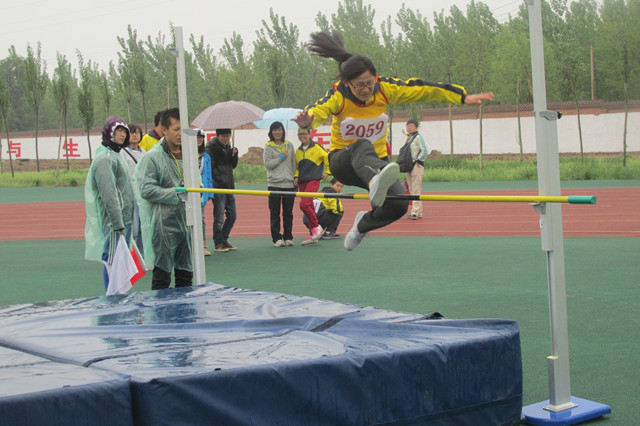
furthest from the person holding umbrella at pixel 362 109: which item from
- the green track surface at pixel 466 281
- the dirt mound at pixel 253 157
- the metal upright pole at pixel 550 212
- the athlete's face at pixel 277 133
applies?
the dirt mound at pixel 253 157

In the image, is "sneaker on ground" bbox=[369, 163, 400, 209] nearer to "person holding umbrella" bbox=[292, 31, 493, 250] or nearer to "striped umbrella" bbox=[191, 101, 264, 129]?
"person holding umbrella" bbox=[292, 31, 493, 250]

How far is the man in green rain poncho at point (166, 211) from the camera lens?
218 inches

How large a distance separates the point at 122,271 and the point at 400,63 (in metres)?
23.9

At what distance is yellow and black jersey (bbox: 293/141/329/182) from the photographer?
9.62 metres

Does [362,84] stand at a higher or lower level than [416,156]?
higher

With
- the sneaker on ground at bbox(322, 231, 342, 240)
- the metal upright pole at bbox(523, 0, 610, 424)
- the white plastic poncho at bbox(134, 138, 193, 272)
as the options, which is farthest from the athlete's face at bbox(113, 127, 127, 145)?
the sneaker on ground at bbox(322, 231, 342, 240)

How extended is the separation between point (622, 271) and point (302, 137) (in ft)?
13.8

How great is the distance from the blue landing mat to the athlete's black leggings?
622mm

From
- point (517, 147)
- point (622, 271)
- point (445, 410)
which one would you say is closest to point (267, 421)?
point (445, 410)

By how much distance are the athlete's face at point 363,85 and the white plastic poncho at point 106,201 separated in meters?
2.35

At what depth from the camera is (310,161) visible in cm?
962

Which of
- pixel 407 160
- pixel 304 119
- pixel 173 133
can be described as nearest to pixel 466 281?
pixel 173 133

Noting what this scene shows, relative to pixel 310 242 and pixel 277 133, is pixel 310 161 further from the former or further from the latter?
pixel 310 242

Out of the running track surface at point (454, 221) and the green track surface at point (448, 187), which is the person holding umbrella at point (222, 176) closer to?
the running track surface at point (454, 221)
